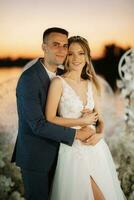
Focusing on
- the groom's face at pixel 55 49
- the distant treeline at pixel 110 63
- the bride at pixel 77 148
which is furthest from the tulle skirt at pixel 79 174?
the distant treeline at pixel 110 63

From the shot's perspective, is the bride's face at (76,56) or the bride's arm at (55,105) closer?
the bride's arm at (55,105)

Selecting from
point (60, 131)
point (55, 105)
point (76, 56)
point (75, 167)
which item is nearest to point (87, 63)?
point (76, 56)

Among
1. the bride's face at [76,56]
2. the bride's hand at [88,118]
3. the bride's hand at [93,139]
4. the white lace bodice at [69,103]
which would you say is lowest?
the bride's hand at [93,139]

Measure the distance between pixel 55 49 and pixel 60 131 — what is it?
1.50 ft

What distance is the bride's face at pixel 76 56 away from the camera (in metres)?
2.52

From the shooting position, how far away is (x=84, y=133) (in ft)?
8.14

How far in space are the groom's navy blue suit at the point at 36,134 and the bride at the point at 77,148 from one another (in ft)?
0.19

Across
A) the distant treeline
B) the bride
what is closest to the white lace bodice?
the bride

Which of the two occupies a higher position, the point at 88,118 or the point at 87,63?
the point at 87,63

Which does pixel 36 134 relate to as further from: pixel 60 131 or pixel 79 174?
pixel 79 174

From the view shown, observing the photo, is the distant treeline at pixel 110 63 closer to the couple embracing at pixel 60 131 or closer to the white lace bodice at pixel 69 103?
the couple embracing at pixel 60 131

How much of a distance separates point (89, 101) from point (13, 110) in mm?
540

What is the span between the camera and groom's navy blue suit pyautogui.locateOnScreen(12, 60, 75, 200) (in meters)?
2.29

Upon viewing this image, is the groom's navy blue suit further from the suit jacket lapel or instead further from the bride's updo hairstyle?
the bride's updo hairstyle
